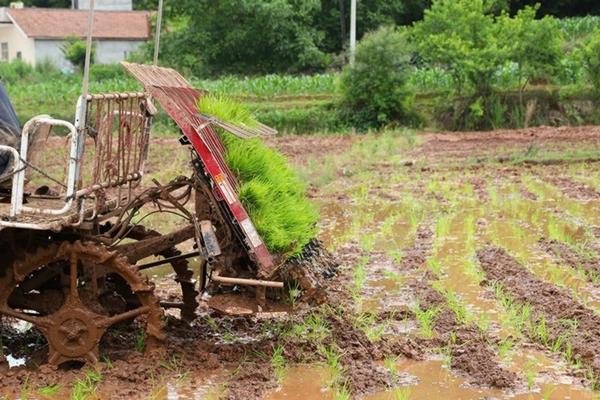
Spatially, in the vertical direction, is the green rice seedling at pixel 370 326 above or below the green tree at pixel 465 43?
below

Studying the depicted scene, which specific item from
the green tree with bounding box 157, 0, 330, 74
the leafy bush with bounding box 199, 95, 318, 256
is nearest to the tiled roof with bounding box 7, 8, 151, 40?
the green tree with bounding box 157, 0, 330, 74

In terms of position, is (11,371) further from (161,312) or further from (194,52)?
(194,52)

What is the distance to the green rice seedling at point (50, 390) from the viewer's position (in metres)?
5.49

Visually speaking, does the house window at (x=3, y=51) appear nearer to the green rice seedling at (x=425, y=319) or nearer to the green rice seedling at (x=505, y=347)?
the green rice seedling at (x=425, y=319)

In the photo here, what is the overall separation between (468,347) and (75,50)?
38.9m

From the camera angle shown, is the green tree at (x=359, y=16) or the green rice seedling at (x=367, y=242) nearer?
the green rice seedling at (x=367, y=242)

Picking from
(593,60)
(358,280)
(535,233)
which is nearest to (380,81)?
(593,60)

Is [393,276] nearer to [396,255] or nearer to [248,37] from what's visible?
[396,255]

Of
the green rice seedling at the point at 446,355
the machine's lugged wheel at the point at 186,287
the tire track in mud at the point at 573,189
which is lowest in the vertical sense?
the tire track in mud at the point at 573,189

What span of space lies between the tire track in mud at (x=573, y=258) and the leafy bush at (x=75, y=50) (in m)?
34.6

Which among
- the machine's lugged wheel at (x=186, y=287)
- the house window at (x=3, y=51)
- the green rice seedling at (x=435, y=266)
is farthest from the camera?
the house window at (x=3, y=51)

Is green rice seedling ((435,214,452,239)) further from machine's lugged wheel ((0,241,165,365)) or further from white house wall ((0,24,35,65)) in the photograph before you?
white house wall ((0,24,35,65))

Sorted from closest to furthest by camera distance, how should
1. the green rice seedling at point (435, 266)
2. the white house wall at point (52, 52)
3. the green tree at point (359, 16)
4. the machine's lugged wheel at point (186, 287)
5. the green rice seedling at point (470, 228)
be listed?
the machine's lugged wheel at point (186, 287)
the green rice seedling at point (435, 266)
the green rice seedling at point (470, 228)
the green tree at point (359, 16)
the white house wall at point (52, 52)

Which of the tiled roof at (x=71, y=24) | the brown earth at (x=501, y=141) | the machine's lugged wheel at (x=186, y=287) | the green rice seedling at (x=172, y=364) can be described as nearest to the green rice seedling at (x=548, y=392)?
the green rice seedling at (x=172, y=364)
